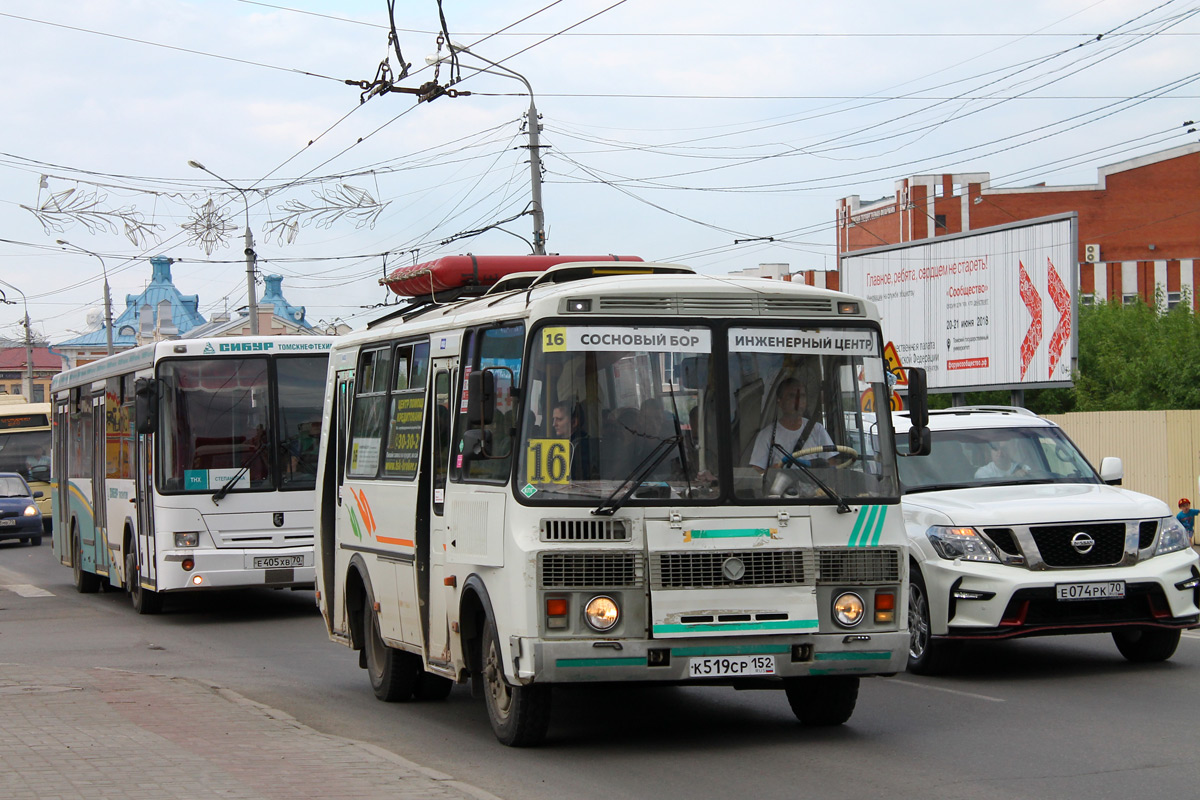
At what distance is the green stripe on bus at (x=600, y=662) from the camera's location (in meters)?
7.98

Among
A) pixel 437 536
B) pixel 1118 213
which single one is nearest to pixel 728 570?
pixel 437 536

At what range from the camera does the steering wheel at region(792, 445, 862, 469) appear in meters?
8.49

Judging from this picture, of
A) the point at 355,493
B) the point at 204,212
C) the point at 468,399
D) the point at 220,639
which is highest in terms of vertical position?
the point at 204,212

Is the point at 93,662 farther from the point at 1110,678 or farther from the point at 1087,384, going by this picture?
the point at 1087,384

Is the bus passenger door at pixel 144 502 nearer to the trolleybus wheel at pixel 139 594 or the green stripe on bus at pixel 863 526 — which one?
the trolleybus wheel at pixel 139 594

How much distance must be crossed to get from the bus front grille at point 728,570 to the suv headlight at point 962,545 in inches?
117

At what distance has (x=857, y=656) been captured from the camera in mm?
8359

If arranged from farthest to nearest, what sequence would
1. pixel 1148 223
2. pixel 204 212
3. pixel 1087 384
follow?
pixel 1148 223 < pixel 1087 384 < pixel 204 212

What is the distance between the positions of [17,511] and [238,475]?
20.4 metres

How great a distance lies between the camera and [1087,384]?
45750 millimetres

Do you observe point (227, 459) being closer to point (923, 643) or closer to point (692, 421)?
point (923, 643)

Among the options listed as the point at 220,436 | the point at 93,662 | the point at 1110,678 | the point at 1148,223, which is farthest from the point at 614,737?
the point at 1148,223

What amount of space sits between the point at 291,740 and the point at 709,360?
3.23m

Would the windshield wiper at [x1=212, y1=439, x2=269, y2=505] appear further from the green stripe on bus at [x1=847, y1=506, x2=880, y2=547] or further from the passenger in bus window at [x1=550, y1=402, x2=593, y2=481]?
the green stripe on bus at [x1=847, y1=506, x2=880, y2=547]
